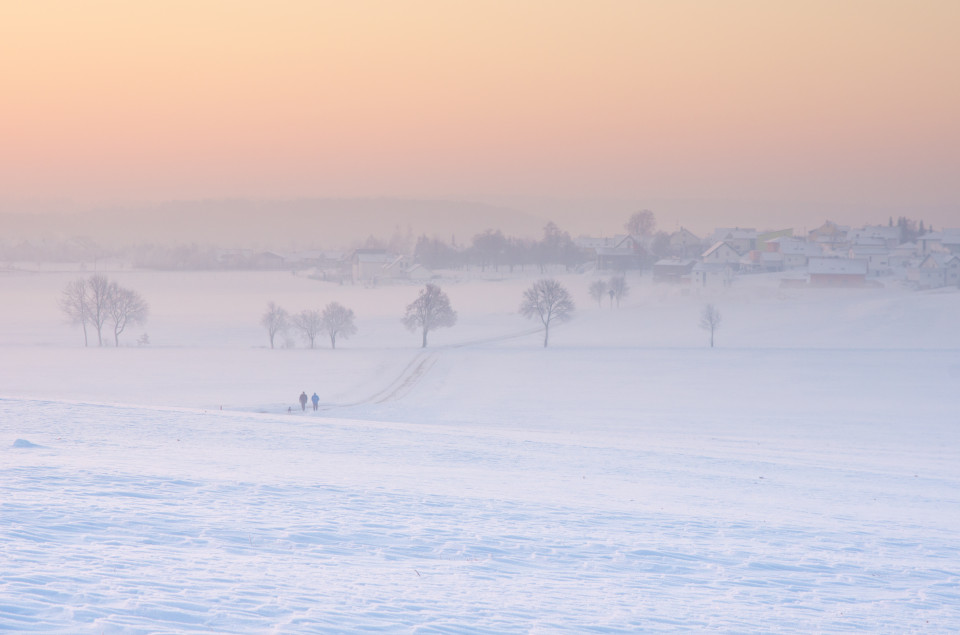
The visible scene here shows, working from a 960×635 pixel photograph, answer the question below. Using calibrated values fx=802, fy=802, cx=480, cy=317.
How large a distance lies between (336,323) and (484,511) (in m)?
61.2

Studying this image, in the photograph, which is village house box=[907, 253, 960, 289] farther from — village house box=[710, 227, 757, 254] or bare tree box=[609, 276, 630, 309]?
village house box=[710, 227, 757, 254]

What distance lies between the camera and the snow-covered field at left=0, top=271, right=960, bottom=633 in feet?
26.7

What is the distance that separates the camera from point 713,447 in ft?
76.0

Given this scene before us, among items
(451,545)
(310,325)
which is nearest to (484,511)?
(451,545)

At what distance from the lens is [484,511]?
41.5 feet

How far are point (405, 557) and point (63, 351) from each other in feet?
180

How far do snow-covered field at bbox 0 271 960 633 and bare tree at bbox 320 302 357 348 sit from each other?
29.3 m

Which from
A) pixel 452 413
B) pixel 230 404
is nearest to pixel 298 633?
pixel 452 413

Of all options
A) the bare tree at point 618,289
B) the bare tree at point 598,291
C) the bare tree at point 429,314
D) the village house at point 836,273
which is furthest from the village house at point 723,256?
the bare tree at point 429,314

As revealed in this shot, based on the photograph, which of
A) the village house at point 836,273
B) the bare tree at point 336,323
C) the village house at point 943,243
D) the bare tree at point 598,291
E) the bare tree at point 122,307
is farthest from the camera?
the village house at point 943,243

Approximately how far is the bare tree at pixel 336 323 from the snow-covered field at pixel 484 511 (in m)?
29.3

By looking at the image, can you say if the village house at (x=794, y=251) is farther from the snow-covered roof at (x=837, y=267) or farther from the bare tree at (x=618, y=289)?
A: the bare tree at (x=618, y=289)

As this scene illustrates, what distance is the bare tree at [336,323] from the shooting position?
72000 millimetres

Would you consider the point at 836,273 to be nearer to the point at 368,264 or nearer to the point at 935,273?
the point at 935,273
